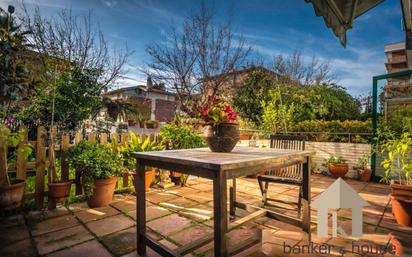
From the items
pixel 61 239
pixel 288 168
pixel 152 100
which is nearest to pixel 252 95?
pixel 288 168

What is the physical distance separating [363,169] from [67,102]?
5.92 meters

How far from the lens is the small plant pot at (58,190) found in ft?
8.98

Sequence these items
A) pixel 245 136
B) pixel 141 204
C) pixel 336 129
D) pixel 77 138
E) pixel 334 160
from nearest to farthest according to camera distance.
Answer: pixel 141 204, pixel 77 138, pixel 334 160, pixel 336 129, pixel 245 136

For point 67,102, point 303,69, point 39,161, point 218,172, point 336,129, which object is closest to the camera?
point 218,172

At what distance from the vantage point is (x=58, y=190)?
275 cm

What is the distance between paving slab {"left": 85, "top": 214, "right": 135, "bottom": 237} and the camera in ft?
7.40

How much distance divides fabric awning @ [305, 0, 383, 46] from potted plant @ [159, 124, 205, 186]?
2650 millimetres

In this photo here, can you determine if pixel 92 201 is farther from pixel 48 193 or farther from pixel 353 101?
pixel 353 101

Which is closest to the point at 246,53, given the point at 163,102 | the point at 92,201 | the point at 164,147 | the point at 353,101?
the point at 353,101

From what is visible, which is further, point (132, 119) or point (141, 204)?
point (132, 119)

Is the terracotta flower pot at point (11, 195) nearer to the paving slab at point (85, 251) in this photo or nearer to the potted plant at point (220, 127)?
the paving slab at point (85, 251)

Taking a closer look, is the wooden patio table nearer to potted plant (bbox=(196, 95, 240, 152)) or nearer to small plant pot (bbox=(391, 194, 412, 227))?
potted plant (bbox=(196, 95, 240, 152))

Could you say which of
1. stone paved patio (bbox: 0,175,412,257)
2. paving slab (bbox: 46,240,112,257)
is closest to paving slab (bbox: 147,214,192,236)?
stone paved patio (bbox: 0,175,412,257)

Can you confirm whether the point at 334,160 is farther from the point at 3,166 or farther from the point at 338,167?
the point at 3,166
